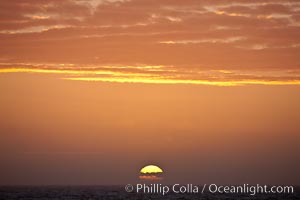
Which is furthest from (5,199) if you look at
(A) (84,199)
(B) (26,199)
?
(A) (84,199)

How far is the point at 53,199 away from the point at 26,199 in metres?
4.73

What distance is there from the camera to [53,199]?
4247 inches

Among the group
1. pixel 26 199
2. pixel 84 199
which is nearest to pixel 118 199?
pixel 84 199

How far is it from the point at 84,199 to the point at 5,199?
1324 cm

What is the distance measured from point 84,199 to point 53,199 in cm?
563

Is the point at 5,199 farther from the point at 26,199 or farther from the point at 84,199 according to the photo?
the point at 84,199

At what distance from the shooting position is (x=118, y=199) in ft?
363

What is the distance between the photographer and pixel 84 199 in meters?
107

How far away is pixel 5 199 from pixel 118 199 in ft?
64.6

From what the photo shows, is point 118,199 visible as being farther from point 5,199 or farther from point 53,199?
point 5,199

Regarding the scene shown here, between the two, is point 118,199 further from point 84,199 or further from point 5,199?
point 5,199

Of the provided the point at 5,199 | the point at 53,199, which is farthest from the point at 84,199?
the point at 5,199

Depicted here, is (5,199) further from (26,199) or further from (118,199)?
(118,199)

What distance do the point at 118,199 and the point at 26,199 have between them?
16.2m
